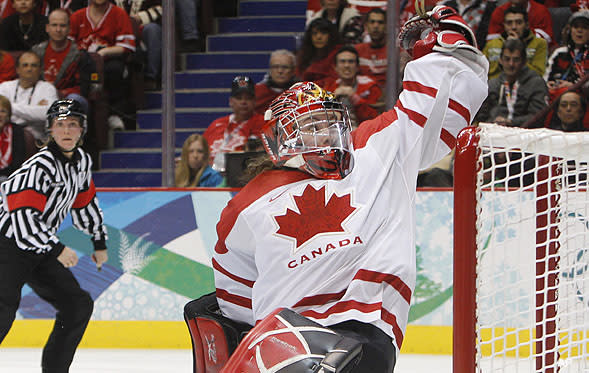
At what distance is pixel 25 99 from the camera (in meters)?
5.26

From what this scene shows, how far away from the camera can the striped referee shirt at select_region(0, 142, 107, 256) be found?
3.50 metres

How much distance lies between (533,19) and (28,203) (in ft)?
10.4

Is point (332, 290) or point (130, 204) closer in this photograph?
point (332, 290)

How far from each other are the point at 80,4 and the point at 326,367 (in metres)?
4.51

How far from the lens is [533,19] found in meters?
5.16

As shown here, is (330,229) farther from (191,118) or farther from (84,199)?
(191,118)

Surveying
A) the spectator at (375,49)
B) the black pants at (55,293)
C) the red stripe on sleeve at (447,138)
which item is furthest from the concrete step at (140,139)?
the red stripe on sleeve at (447,138)

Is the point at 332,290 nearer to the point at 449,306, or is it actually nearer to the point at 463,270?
the point at 463,270

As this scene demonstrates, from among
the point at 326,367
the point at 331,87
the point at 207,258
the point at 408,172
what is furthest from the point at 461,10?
the point at 326,367

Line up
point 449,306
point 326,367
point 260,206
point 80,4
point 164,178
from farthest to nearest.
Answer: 1. point 80,4
2. point 164,178
3. point 449,306
4. point 260,206
5. point 326,367

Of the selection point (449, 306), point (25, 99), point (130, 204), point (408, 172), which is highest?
point (408, 172)

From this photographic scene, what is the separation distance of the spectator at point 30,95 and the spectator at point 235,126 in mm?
993

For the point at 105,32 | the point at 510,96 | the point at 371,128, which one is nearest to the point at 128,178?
the point at 105,32

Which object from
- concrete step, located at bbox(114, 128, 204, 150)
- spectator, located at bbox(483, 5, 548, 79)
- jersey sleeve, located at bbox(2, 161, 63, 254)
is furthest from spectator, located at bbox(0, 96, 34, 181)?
spectator, located at bbox(483, 5, 548, 79)
